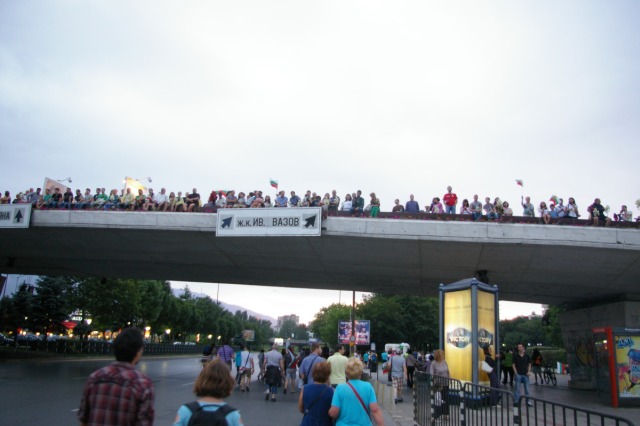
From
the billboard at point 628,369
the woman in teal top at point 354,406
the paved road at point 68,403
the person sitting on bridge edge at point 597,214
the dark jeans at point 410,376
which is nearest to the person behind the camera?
the woman in teal top at point 354,406

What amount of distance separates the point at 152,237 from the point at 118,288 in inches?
873

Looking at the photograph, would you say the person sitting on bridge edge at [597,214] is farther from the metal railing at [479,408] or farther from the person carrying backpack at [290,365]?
the person carrying backpack at [290,365]

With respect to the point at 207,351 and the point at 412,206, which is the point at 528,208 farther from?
the point at 207,351

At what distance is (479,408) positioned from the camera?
7039 millimetres

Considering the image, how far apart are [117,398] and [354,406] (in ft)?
8.19

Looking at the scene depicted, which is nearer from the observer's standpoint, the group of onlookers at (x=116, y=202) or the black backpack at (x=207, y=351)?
the black backpack at (x=207, y=351)

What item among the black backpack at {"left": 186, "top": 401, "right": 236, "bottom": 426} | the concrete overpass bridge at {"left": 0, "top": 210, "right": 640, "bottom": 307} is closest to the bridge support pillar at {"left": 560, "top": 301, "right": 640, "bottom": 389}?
the concrete overpass bridge at {"left": 0, "top": 210, "right": 640, "bottom": 307}

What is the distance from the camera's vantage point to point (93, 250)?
2425 cm

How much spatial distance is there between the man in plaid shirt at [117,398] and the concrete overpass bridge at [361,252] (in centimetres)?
1495

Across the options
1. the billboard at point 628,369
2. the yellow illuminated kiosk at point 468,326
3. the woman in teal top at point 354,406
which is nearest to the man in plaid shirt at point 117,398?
the woman in teal top at point 354,406

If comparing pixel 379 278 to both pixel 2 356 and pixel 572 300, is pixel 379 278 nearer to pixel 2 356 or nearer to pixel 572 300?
pixel 572 300

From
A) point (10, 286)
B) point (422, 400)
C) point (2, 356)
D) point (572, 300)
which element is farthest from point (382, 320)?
point (10, 286)

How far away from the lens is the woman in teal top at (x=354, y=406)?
509 centimetres

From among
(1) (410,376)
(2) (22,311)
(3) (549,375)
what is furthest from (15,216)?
(3) (549,375)
